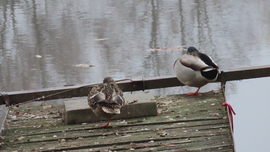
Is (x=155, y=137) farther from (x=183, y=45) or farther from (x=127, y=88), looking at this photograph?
(x=183, y=45)

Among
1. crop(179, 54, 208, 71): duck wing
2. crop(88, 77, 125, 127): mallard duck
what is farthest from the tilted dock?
crop(179, 54, 208, 71): duck wing

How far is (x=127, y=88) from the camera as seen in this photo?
5922 mm

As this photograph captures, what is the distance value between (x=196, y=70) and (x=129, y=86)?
2.39ft

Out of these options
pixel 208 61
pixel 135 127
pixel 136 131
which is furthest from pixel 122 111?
pixel 208 61

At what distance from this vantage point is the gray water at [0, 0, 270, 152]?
299 inches

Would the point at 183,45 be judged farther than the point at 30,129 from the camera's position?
Yes

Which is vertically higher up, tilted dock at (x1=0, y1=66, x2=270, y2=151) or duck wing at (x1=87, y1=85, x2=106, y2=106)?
duck wing at (x1=87, y1=85, x2=106, y2=106)

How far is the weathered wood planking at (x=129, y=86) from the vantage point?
5.71m

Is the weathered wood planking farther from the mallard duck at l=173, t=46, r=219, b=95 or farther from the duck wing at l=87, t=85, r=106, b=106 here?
the duck wing at l=87, t=85, r=106, b=106

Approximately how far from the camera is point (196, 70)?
5.64 metres

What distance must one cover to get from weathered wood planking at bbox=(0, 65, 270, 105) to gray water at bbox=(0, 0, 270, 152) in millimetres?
431

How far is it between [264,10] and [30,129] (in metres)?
7.58

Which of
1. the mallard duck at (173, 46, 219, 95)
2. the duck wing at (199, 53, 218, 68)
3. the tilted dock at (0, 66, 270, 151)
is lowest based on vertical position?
the tilted dock at (0, 66, 270, 151)

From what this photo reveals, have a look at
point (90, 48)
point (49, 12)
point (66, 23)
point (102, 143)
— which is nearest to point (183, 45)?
point (90, 48)
